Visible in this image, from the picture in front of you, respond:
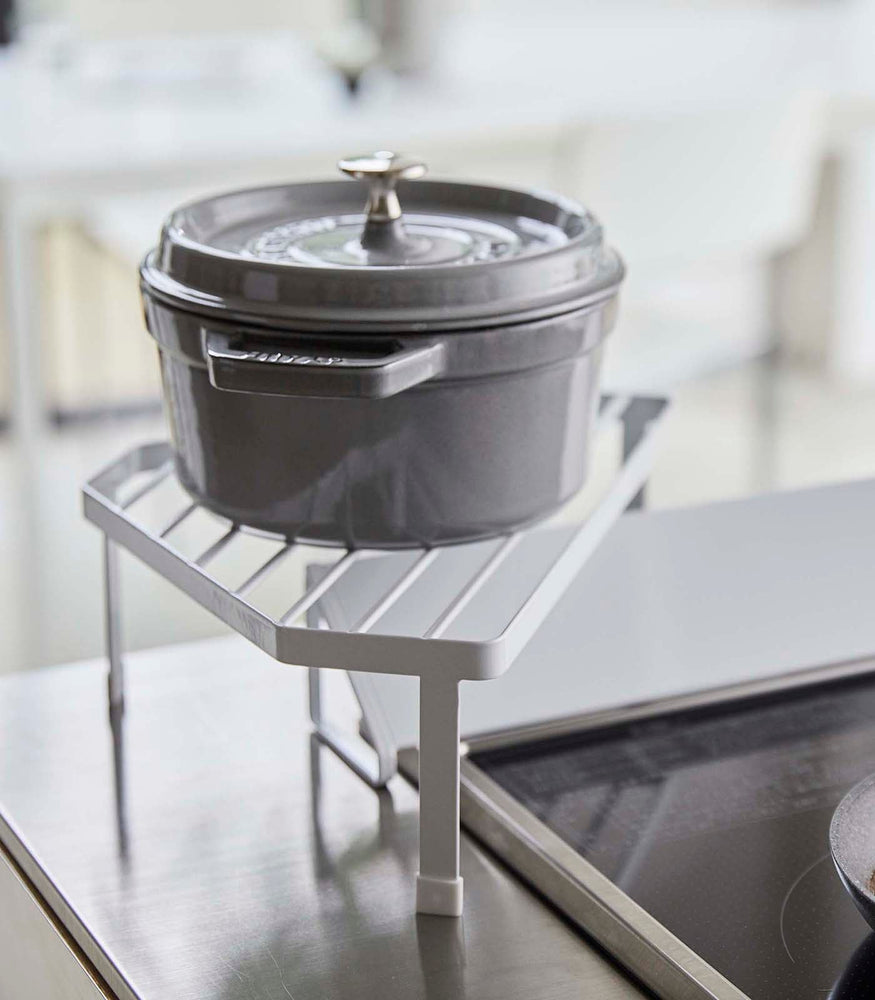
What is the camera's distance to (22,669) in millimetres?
2150

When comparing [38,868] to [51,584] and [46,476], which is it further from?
[51,584]

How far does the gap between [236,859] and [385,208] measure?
1.03ft

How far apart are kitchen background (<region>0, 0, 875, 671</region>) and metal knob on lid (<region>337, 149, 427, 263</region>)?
4.94 feet

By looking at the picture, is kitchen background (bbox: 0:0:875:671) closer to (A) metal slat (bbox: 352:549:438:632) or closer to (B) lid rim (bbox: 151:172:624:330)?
(B) lid rim (bbox: 151:172:624:330)

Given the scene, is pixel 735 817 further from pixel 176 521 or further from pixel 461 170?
pixel 461 170

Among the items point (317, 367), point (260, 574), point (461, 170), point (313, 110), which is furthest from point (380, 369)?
point (313, 110)

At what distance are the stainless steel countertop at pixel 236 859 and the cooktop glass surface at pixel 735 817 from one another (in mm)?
48

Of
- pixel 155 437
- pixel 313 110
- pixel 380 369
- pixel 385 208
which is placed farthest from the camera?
pixel 155 437

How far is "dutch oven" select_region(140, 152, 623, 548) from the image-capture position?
2.04 feet

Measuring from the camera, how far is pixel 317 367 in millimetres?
599

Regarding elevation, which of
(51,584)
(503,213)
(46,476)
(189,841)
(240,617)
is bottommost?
(51,584)

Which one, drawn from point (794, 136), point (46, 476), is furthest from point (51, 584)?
point (794, 136)

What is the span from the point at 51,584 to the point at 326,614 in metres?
1.81

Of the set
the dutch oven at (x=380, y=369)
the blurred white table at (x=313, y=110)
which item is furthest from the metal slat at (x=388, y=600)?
the blurred white table at (x=313, y=110)
